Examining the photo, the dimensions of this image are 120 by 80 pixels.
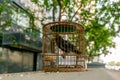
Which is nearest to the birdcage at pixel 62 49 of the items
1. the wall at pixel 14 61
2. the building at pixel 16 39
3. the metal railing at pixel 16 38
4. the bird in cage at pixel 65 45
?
the bird in cage at pixel 65 45

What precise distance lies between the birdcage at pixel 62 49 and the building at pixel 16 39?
38.1 ft

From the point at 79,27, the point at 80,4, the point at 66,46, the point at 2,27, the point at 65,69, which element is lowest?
the point at 65,69

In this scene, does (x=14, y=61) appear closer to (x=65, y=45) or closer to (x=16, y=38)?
(x=16, y=38)

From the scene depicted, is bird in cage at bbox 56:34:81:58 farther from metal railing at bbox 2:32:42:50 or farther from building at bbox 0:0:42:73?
metal railing at bbox 2:32:42:50

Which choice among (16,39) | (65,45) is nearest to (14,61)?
(16,39)

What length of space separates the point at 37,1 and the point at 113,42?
1702cm

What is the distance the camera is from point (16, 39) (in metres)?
22.2

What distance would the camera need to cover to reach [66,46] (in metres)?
9.60

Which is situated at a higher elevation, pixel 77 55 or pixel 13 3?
pixel 13 3

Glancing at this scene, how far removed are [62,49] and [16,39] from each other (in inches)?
517

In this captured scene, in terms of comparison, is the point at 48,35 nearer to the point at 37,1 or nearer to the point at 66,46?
the point at 66,46

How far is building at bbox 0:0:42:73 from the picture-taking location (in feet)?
71.3

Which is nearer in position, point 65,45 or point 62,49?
point 62,49

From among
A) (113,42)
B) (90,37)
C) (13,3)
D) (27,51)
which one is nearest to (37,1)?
(13,3)
